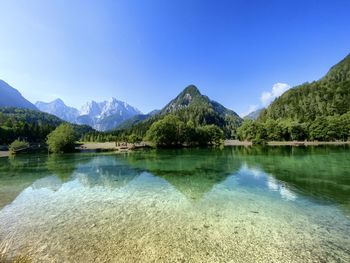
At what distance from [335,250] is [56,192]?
83.5 feet

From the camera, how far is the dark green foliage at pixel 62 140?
3570 inches

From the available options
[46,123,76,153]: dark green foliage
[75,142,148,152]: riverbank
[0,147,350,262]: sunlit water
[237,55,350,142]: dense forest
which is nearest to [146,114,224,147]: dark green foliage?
[75,142,148,152]: riverbank

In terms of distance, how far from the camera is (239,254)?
1080cm

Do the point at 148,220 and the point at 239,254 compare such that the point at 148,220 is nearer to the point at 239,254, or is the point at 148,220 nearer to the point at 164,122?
the point at 239,254

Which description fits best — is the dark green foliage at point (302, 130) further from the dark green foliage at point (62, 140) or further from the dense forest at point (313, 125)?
the dark green foliage at point (62, 140)

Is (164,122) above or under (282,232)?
above

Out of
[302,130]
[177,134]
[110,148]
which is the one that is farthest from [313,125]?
[110,148]

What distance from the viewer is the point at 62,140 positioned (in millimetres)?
91688

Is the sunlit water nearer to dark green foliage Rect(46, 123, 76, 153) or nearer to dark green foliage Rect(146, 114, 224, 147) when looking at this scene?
dark green foliage Rect(46, 123, 76, 153)

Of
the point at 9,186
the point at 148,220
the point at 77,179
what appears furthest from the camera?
the point at 77,179

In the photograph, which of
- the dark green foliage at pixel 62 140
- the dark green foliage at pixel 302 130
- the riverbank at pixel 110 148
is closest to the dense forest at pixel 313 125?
the dark green foliage at pixel 302 130

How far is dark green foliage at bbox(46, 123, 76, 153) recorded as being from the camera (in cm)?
9069

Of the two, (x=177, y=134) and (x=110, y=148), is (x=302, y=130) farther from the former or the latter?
(x=110, y=148)

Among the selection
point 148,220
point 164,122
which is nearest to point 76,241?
point 148,220
